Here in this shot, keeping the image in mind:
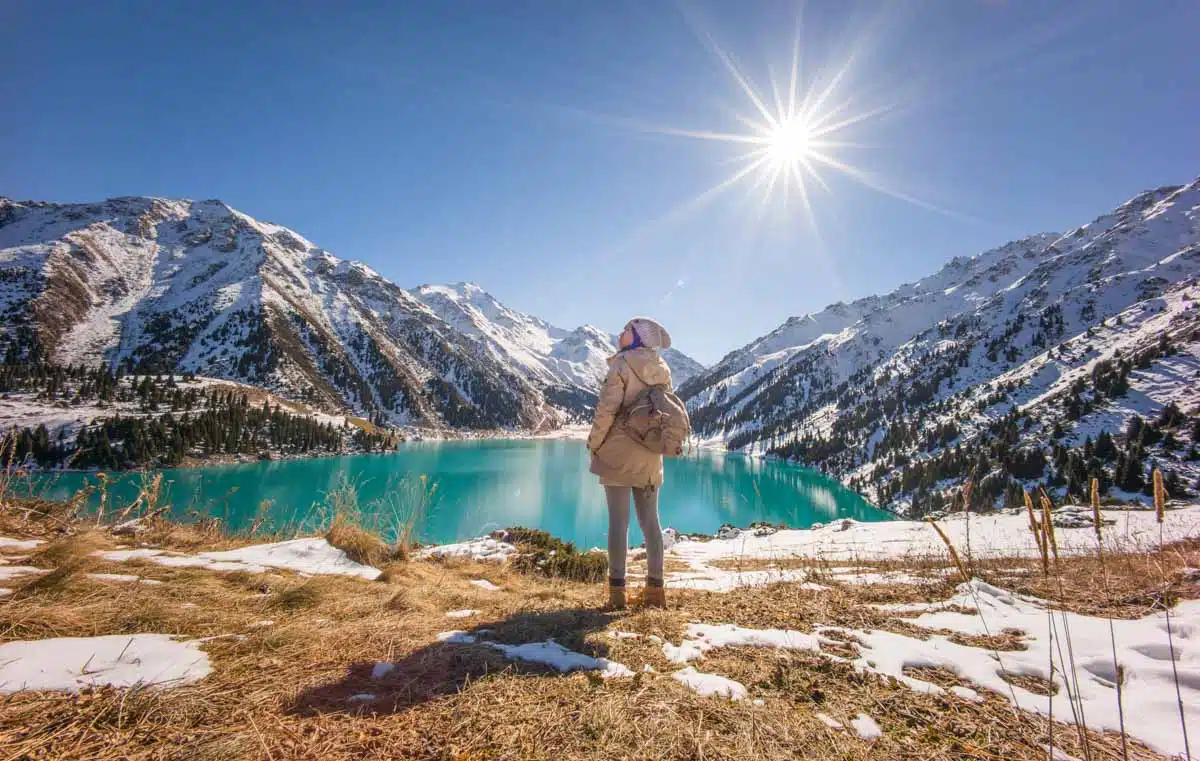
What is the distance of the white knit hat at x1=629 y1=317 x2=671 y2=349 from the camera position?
4.53m

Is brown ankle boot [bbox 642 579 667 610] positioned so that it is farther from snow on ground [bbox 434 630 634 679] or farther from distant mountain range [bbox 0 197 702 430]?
distant mountain range [bbox 0 197 702 430]

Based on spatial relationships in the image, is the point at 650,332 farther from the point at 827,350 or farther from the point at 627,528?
the point at 827,350

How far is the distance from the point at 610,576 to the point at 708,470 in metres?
93.6

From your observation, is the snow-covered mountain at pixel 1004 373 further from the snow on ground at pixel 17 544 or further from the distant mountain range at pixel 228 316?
the distant mountain range at pixel 228 316

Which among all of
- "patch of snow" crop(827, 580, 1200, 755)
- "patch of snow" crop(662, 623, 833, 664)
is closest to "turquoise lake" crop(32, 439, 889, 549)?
"patch of snow" crop(827, 580, 1200, 755)

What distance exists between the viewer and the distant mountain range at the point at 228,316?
116500 mm

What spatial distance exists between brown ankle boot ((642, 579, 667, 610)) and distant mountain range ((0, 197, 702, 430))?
130 m

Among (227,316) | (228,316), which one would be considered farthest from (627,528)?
(227,316)

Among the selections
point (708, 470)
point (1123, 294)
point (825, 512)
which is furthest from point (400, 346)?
point (1123, 294)

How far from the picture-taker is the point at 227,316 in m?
130

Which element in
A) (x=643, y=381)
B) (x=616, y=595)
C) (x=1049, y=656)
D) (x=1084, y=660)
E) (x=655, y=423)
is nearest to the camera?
(x=1049, y=656)

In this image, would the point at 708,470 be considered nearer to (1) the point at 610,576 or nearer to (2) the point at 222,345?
(1) the point at 610,576

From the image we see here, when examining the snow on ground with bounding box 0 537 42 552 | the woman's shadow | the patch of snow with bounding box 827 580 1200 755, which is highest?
the patch of snow with bounding box 827 580 1200 755

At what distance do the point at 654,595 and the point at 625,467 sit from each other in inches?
45.3
